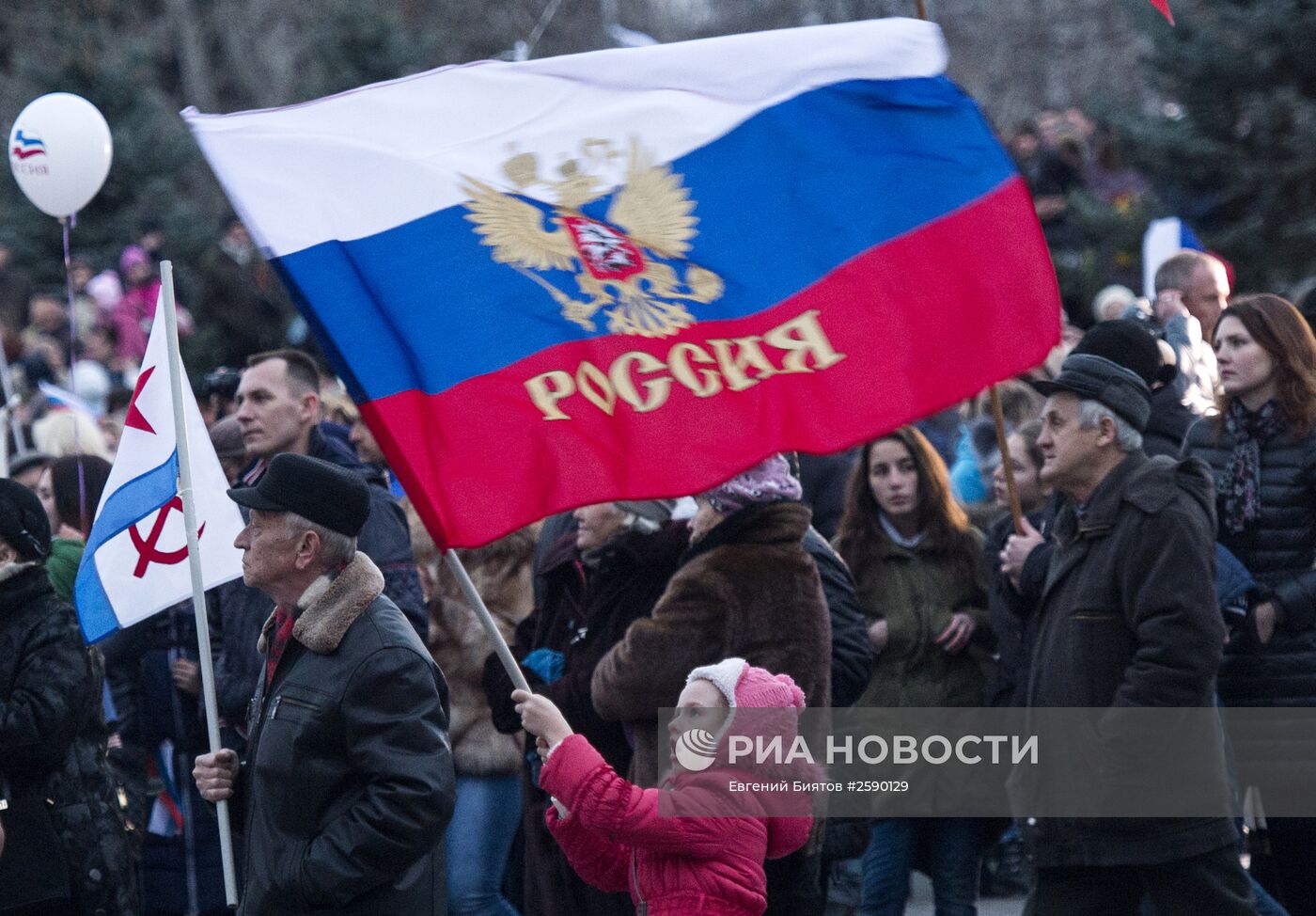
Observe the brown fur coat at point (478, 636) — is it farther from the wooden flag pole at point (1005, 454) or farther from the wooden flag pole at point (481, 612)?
the wooden flag pole at point (481, 612)

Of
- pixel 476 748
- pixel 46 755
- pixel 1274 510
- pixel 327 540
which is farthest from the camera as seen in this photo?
pixel 476 748

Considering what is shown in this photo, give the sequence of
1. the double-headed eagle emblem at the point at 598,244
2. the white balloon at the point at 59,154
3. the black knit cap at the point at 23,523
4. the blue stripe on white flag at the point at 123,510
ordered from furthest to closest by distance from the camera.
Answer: the white balloon at the point at 59,154 → the black knit cap at the point at 23,523 → the blue stripe on white flag at the point at 123,510 → the double-headed eagle emblem at the point at 598,244

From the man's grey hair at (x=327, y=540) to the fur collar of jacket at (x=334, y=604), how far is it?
0.04m

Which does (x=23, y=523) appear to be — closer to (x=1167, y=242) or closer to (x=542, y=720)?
(x=542, y=720)

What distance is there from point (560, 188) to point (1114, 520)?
2.14m

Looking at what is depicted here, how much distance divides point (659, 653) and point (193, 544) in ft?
4.54

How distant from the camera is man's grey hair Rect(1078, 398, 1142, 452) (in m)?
6.07

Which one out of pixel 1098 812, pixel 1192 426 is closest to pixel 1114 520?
pixel 1098 812

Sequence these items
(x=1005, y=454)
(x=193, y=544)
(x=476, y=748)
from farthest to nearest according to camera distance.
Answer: (x=476, y=748) → (x=1005, y=454) → (x=193, y=544)

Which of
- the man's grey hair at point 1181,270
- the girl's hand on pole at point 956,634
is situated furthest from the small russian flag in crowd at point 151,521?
the man's grey hair at point 1181,270

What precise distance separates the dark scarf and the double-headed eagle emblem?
277 cm

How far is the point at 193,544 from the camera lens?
5.41 metres

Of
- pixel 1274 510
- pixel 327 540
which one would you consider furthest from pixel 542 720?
pixel 1274 510

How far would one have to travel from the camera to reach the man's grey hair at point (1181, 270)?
8562mm
